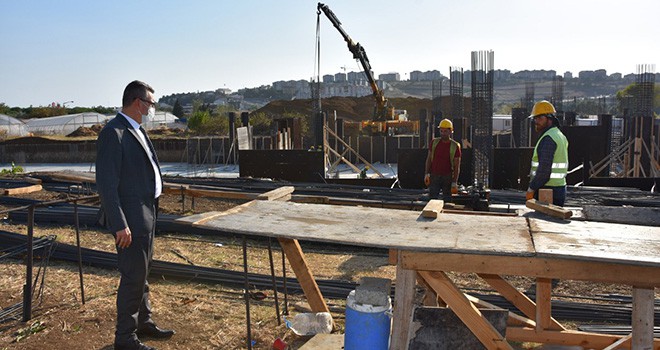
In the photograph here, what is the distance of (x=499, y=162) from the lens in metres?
11.6

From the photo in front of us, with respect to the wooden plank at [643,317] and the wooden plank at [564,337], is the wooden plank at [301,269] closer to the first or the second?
the wooden plank at [564,337]

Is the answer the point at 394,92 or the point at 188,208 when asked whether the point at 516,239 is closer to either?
the point at 188,208

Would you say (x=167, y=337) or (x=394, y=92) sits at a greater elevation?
(x=394, y=92)

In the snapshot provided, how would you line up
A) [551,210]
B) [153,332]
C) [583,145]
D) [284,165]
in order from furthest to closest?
[284,165] < [583,145] < [153,332] < [551,210]

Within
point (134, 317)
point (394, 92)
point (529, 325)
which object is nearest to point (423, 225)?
point (529, 325)

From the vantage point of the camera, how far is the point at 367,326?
10.3ft

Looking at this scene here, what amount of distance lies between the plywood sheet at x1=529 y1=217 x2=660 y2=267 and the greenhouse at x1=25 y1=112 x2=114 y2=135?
1699 inches

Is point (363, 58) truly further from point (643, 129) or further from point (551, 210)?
point (551, 210)

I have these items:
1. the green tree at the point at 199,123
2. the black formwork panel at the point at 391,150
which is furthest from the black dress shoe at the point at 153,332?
the green tree at the point at 199,123

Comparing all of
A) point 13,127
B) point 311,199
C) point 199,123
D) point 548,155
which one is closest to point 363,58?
point 199,123

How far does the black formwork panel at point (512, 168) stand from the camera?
1154 centimetres

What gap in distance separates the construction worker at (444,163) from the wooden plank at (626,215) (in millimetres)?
4277

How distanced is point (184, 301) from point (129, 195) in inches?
72.5

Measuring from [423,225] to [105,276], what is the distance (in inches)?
169
